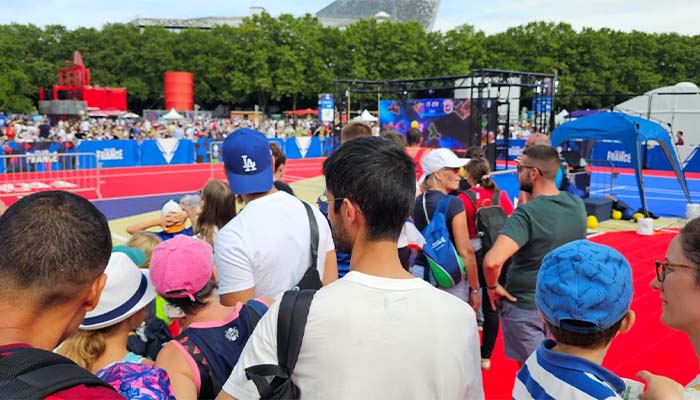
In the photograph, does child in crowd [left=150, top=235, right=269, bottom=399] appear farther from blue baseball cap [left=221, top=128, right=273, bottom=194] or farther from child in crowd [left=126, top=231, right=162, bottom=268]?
child in crowd [left=126, top=231, right=162, bottom=268]

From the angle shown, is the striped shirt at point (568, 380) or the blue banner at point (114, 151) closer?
the striped shirt at point (568, 380)

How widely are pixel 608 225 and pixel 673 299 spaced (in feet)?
36.4

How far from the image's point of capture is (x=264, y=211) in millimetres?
2730

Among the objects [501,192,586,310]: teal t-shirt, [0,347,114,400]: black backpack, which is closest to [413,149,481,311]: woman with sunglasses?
[501,192,586,310]: teal t-shirt

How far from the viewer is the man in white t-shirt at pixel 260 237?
2598 mm

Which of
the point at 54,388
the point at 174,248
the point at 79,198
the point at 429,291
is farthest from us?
the point at 174,248

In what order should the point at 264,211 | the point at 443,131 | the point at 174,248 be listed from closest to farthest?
the point at 174,248 → the point at 264,211 → the point at 443,131

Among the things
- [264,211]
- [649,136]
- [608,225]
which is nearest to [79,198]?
[264,211]

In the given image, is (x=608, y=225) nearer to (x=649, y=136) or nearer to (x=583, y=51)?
(x=649, y=136)

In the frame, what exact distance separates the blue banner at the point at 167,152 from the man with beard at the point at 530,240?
73.3ft

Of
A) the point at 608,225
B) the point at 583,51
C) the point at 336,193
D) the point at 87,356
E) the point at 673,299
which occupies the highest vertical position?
the point at 583,51

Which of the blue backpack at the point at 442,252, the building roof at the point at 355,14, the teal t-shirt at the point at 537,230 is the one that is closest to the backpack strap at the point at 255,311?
the teal t-shirt at the point at 537,230

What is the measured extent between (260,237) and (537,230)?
1.88m

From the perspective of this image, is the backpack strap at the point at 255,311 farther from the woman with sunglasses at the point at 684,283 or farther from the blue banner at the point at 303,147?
the blue banner at the point at 303,147
